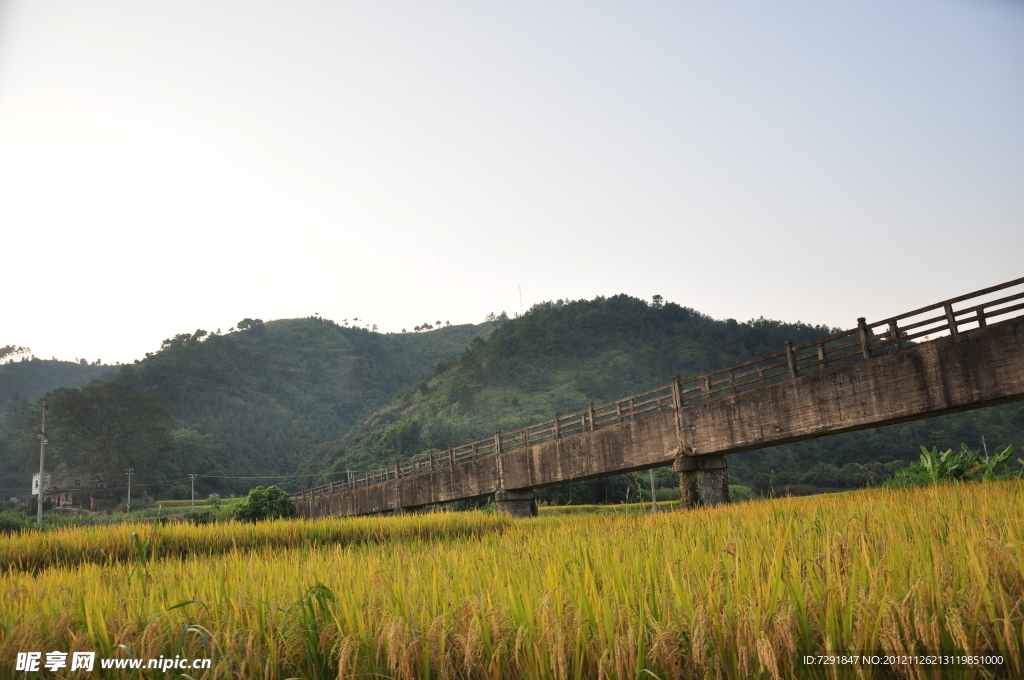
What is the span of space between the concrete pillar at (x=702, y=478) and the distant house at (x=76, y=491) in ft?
238

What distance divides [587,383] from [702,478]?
9596 cm

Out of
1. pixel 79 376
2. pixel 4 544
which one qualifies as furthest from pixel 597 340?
pixel 79 376

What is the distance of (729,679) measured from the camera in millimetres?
2566

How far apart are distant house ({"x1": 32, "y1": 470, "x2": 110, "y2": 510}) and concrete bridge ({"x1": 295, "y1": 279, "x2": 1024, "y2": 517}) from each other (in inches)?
2612

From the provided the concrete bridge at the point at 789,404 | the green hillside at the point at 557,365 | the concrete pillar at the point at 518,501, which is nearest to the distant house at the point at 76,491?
the green hillside at the point at 557,365

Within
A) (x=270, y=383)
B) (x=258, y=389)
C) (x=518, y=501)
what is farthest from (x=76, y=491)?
(x=270, y=383)

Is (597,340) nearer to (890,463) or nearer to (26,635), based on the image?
(890,463)

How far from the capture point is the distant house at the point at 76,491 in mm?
74438

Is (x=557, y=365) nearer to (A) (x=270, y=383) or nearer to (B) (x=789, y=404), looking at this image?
(A) (x=270, y=383)

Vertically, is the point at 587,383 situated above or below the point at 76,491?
above

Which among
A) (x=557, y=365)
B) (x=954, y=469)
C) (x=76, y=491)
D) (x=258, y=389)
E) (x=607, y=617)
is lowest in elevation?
(x=954, y=469)

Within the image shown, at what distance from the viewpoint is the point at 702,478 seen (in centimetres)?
1847

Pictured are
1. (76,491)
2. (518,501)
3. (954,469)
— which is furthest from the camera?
(76,491)

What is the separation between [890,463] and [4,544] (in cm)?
6524
